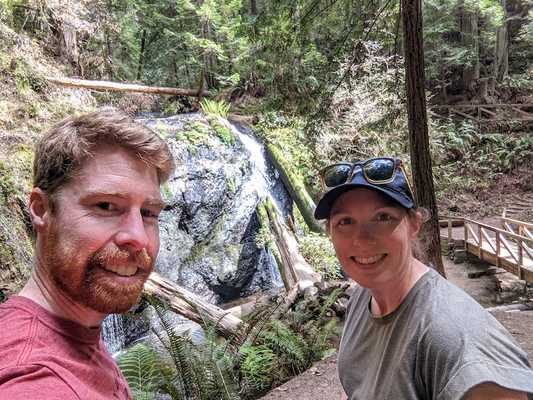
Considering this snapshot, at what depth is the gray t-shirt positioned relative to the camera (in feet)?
→ 3.74

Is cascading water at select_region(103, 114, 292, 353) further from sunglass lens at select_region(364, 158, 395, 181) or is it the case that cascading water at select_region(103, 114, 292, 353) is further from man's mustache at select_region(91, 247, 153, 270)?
man's mustache at select_region(91, 247, 153, 270)

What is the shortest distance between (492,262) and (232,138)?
834 centimetres

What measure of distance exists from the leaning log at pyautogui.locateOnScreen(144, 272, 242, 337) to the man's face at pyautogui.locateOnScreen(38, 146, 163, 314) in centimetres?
487

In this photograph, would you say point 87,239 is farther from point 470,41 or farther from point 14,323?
point 470,41

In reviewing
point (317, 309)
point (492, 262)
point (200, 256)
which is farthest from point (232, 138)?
point (492, 262)

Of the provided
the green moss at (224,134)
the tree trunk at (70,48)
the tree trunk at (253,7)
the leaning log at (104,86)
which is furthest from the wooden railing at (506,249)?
the tree trunk at (253,7)

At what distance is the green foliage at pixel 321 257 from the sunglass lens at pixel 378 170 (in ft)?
26.1

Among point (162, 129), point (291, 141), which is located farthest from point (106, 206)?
point (291, 141)

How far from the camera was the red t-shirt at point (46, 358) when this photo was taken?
0.90 metres

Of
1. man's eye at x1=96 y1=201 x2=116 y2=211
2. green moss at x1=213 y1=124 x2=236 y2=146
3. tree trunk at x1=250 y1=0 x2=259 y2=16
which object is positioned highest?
tree trunk at x1=250 y1=0 x2=259 y2=16

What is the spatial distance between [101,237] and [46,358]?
347 mm

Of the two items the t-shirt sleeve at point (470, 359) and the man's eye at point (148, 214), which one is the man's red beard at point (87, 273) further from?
the t-shirt sleeve at point (470, 359)

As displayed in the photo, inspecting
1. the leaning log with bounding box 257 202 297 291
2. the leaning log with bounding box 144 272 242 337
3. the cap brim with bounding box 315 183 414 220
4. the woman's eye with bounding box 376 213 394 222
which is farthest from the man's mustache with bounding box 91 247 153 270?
the leaning log with bounding box 257 202 297 291

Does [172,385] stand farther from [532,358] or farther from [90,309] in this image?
[532,358]
